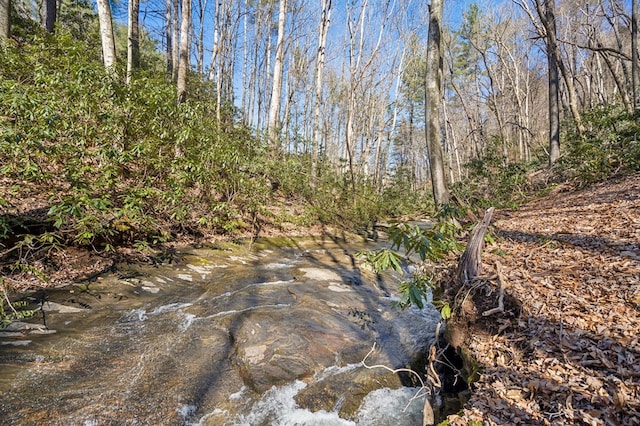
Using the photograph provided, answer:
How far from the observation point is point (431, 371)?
110 inches

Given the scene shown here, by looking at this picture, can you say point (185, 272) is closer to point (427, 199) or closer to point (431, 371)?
point (431, 371)

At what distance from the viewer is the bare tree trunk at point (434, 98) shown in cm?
583

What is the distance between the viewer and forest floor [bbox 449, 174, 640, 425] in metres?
1.88

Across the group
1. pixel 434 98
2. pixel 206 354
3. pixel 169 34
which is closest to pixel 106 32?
pixel 434 98

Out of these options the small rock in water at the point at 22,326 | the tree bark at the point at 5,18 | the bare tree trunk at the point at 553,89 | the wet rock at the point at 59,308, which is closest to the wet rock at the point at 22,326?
the small rock in water at the point at 22,326

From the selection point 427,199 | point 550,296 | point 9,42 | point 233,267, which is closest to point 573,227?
point 550,296

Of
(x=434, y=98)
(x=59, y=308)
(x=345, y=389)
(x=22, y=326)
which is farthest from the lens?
(x=434, y=98)

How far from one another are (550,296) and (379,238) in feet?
28.8

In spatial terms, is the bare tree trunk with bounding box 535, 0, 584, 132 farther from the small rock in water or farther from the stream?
the small rock in water

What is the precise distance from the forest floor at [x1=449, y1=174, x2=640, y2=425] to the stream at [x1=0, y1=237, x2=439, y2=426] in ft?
3.51

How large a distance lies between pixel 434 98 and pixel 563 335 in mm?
4627

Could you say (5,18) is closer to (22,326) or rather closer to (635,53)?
(22,326)

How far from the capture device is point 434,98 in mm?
5883

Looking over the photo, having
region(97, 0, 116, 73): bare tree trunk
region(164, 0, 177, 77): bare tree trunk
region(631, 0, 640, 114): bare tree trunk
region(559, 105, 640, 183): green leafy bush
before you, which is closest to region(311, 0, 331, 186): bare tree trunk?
region(97, 0, 116, 73): bare tree trunk
